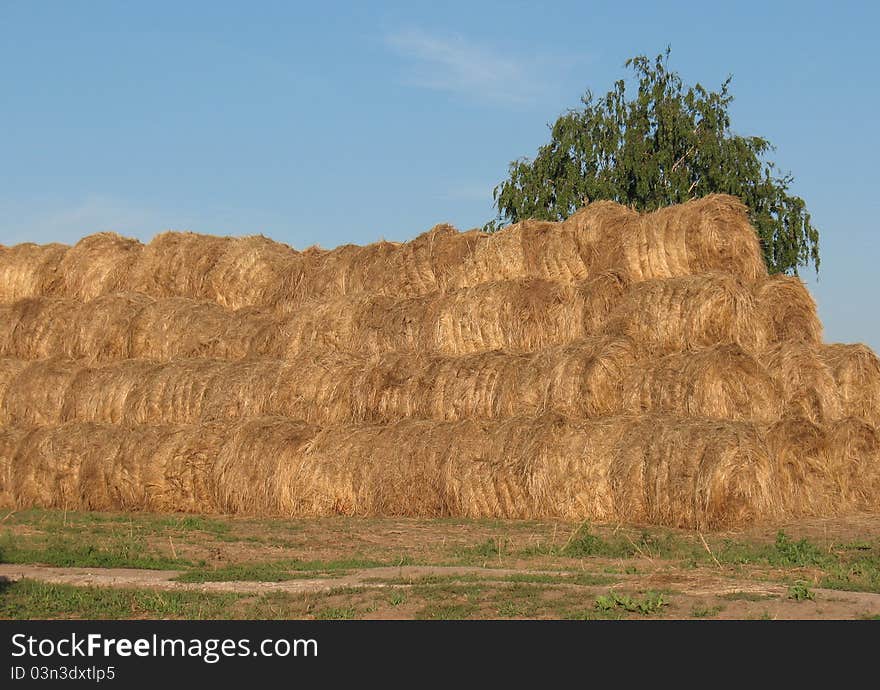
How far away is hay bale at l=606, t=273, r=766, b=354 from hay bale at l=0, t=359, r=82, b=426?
12.9m

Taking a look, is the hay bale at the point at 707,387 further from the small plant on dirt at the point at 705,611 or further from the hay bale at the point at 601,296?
the small plant on dirt at the point at 705,611

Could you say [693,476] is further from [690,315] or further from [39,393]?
[39,393]

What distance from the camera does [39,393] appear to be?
96.1 ft

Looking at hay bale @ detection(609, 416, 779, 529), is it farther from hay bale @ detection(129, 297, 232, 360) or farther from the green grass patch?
hay bale @ detection(129, 297, 232, 360)

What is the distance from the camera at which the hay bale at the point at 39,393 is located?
2920cm

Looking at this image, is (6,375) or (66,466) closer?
(66,466)

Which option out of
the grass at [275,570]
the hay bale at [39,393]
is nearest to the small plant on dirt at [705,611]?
the grass at [275,570]

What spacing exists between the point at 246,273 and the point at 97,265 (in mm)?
4307

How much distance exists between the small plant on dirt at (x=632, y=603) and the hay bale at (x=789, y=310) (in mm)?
12885

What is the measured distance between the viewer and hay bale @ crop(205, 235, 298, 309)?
30734 mm

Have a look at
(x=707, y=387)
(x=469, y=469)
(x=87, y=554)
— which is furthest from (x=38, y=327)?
(x=707, y=387)
